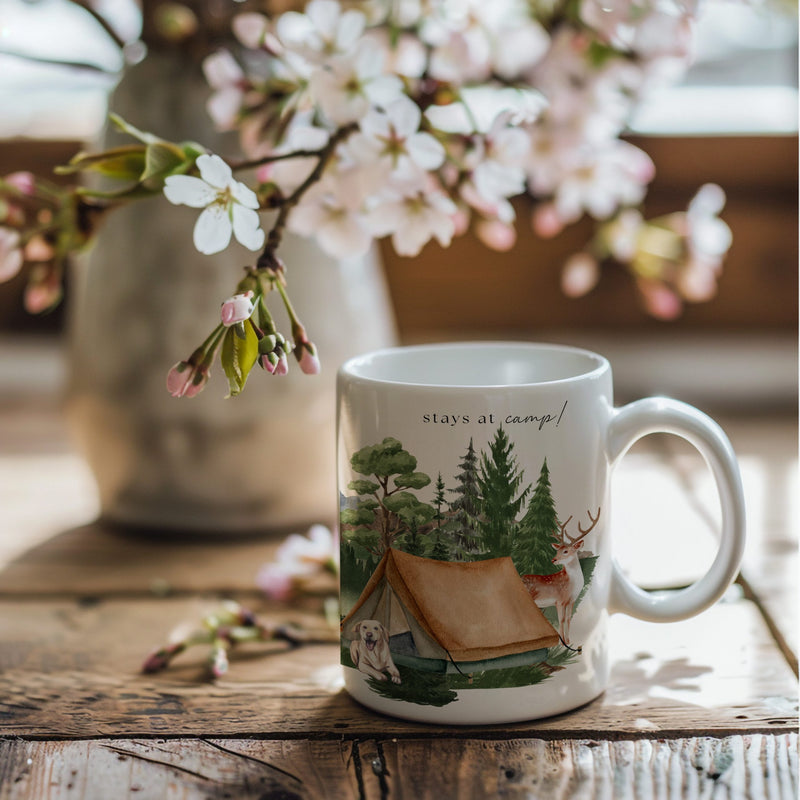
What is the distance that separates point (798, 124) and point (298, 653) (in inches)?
38.8

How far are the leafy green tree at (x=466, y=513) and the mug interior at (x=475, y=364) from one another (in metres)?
0.10

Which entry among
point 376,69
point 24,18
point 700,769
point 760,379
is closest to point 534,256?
point 760,379

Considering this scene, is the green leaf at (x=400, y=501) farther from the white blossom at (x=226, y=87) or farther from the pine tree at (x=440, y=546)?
the white blossom at (x=226, y=87)

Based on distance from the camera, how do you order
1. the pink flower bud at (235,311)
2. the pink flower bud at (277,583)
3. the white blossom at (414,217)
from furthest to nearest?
the pink flower bud at (277,583) → the white blossom at (414,217) → the pink flower bud at (235,311)

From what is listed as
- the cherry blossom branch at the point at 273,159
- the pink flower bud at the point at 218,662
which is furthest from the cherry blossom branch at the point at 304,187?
the pink flower bud at the point at 218,662

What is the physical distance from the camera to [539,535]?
43 cm

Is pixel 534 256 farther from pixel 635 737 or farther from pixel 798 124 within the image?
pixel 635 737

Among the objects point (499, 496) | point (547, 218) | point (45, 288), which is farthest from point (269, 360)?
point (547, 218)

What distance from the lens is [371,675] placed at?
17.7 inches

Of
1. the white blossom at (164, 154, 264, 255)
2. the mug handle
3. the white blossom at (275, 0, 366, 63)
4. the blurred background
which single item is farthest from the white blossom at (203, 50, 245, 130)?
the blurred background

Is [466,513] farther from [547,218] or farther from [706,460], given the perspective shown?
[547,218]

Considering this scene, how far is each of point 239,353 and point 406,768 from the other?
7.1 inches

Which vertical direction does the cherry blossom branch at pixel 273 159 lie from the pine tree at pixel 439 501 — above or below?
above

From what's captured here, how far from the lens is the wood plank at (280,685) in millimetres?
446
